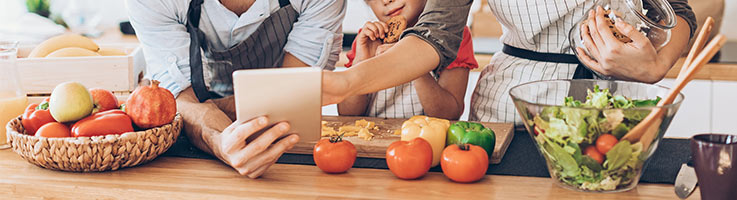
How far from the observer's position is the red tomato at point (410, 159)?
1.20 m

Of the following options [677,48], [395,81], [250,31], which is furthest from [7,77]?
[677,48]

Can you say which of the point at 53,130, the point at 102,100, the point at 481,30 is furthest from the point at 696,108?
the point at 53,130

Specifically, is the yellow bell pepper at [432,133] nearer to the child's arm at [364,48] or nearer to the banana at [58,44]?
the child's arm at [364,48]

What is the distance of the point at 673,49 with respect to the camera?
4.94 ft

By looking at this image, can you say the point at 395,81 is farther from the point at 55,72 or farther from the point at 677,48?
the point at 55,72

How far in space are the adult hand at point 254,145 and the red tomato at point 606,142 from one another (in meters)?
0.50

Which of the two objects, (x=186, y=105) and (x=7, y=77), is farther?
(x=186, y=105)

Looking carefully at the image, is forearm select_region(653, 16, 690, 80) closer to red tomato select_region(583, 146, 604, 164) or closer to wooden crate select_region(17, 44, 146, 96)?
red tomato select_region(583, 146, 604, 164)

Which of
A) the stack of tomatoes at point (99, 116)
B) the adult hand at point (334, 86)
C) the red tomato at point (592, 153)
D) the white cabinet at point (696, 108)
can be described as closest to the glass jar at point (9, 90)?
the stack of tomatoes at point (99, 116)

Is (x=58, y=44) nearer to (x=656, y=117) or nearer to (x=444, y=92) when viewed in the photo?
(x=444, y=92)

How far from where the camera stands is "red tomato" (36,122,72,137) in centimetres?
127

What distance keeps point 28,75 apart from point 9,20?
74.4 inches

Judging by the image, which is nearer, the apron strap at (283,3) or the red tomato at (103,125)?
the red tomato at (103,125)

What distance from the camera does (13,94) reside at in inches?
58.7
